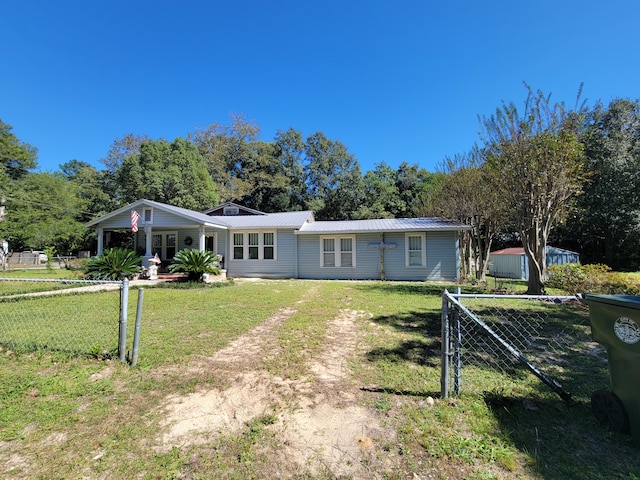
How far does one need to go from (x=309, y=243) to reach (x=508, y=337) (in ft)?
37.3

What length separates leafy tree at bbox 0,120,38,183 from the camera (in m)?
26.6

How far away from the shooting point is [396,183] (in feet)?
112

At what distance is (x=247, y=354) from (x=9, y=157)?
35.2 meters

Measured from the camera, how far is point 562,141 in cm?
910

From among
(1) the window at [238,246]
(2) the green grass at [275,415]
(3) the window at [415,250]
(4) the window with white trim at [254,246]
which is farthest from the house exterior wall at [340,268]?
(2) the green grass at [275,415]

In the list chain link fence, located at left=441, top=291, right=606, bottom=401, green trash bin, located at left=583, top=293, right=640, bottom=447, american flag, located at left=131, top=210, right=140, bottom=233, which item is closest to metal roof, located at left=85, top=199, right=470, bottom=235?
american flag, located at left=131, top=210, right=140, bottom=233

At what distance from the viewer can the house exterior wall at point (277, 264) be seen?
15906mm

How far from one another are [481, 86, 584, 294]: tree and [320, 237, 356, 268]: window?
7000 millimetres

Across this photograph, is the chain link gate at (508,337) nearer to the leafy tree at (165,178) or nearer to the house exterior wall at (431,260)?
the house exterior wall at (431,260)

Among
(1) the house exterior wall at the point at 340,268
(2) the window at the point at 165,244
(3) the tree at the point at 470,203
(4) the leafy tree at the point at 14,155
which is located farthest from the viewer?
(4) the leafy tree at the point at 14,155

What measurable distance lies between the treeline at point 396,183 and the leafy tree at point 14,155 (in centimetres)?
10

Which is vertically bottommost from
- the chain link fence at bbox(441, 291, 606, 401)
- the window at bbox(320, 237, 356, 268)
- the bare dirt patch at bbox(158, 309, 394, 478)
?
the bare dirt patch at bbox(158, 309, 394, 478)

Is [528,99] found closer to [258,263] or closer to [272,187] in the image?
[258,263]

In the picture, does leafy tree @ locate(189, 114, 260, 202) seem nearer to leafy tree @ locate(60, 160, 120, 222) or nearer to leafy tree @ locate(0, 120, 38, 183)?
leafy tree @ locate(60, 160, 120, 222)
